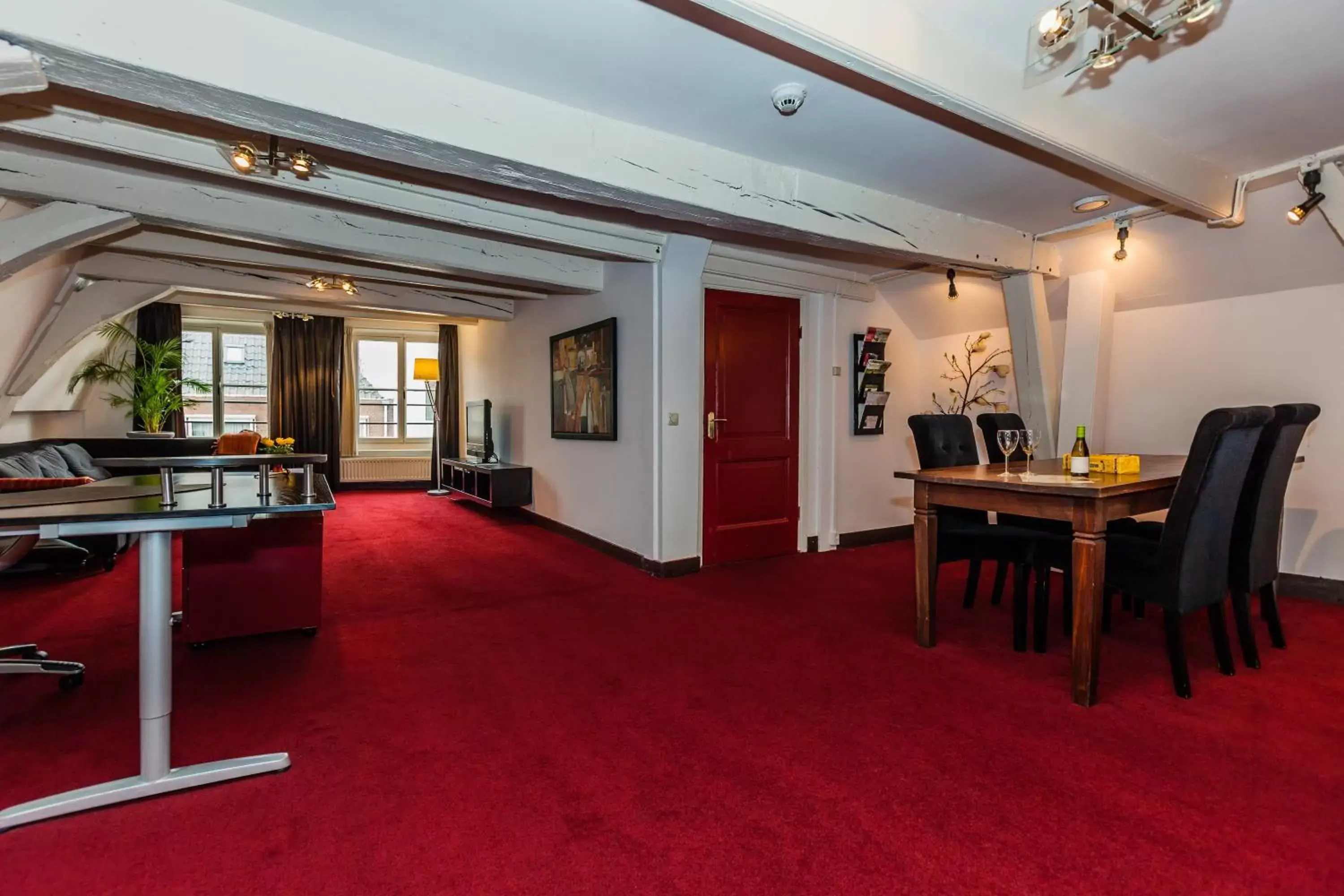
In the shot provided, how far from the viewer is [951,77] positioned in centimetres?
206

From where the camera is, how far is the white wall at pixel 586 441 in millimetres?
4367

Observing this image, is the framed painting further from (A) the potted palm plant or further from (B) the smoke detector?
(A) the potted palm plant

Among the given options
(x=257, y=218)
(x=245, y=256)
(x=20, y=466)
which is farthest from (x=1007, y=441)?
(x=20, y=466)

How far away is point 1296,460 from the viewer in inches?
127

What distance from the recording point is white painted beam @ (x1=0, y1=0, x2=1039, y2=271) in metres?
1.79

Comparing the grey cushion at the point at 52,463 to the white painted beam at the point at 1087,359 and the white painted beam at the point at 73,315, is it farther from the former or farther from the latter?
the white painted beam at the point at 1087,359

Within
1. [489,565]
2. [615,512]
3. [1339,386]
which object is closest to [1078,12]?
[1339,386]

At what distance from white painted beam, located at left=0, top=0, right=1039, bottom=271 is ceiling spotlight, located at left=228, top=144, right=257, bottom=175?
46cm

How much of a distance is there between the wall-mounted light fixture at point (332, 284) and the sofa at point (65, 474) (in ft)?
6.15

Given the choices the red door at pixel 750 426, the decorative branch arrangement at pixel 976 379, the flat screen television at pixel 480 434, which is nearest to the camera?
the red door at pixel 750 426

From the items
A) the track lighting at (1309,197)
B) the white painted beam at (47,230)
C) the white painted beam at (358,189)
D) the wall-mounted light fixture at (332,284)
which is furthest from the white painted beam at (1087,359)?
the white painted beam at (47,230)

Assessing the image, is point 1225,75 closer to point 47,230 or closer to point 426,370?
point 47,230

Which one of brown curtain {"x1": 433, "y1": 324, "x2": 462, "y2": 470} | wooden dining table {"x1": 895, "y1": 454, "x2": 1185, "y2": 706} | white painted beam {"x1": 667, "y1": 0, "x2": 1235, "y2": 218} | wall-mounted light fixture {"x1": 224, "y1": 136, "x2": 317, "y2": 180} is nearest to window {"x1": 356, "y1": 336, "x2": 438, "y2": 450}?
brown curtain {"x1": 433, "y1": 324, "x2": 462, "y2": 470}

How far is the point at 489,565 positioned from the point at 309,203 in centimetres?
245
